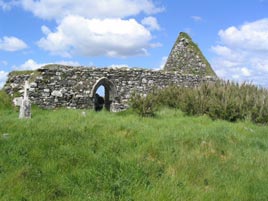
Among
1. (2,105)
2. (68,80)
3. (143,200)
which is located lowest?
(143,200)

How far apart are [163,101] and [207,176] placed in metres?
9.96

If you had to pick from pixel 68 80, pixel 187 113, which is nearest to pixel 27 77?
pixel 68 80

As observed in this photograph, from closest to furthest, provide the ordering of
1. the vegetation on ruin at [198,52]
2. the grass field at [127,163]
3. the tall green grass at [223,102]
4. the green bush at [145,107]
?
1. the grass field at [127,163]
2. the green bush at [145,107]
3. the tall green grass at [223,102]
4. the vegetation on ruin at [198,52]

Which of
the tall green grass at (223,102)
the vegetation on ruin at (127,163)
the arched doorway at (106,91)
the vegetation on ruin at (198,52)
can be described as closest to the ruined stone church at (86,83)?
the arched doorway at (106,91)

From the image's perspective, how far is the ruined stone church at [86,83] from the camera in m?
16.0

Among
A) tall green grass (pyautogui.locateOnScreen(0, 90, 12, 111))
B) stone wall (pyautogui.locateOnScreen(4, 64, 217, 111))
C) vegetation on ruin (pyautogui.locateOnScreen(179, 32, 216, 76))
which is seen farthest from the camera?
vegetation on ruin (pyautogui.locateOnScreen(179, 32, 216, 76))

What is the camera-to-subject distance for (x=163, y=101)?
1689cm

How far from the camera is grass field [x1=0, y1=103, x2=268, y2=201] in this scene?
19.7ft

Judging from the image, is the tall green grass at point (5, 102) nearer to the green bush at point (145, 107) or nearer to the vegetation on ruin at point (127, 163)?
the vegetation on ruin at point (127, 163)

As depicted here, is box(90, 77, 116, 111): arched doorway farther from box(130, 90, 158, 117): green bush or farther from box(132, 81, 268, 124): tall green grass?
box(130, 90, 158, 117): green bush

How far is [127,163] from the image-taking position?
6.91m

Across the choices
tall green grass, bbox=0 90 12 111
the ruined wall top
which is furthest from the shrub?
the ruined wall top

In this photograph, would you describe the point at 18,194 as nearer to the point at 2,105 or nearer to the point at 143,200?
the point at 143,200

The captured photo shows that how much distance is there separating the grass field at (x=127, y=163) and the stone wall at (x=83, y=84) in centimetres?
591
